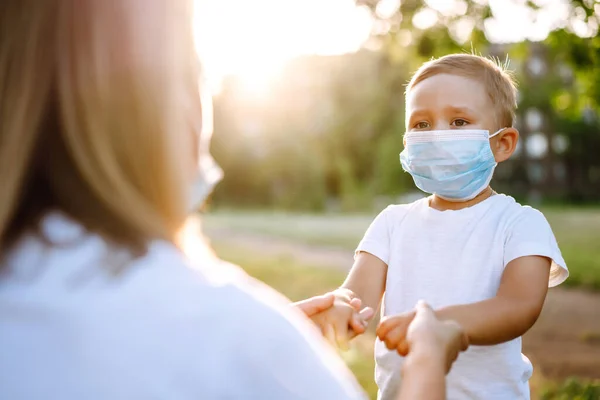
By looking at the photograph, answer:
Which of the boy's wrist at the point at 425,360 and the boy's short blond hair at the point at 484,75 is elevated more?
the boy's short blond hair at the point at 484,75

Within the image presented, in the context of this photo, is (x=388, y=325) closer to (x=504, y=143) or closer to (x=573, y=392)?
(x=504, y=143)

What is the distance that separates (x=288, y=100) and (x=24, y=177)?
42.8 metres

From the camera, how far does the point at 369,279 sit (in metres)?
2.48

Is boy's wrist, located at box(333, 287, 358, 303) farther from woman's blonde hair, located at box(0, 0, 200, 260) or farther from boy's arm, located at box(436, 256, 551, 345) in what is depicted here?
woman's blonde hair, located at box(0, 0, 200, 260)

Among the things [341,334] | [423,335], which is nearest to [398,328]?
[423,335]

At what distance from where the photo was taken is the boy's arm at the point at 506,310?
1859mm

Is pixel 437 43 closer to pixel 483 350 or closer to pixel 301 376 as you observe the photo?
pixel 483 350

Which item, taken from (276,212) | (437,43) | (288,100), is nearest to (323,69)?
(288,100)

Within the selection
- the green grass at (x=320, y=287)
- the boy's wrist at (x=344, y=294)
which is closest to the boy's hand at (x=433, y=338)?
the boy's wrist at (x=344, y=294)

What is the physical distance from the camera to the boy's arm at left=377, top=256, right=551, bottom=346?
6.10ft

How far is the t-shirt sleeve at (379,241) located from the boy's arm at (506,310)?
1.43 ft

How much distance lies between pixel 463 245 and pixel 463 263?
0.07 meters

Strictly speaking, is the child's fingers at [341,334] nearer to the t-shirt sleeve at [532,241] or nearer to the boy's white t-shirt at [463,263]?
the boy's white t-shirt at [463,263]

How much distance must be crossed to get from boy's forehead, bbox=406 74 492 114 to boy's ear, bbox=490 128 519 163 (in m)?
0.14
